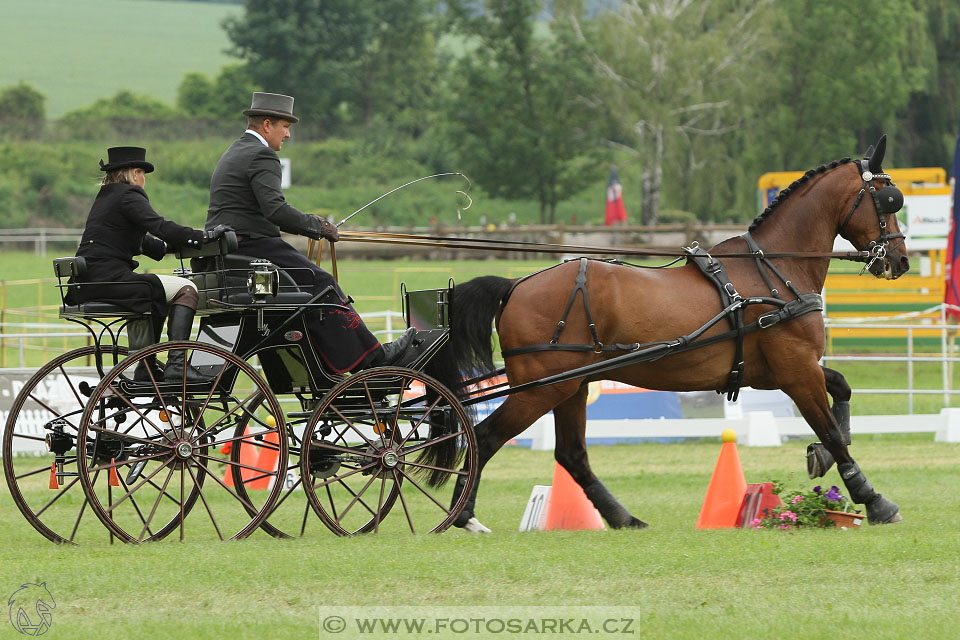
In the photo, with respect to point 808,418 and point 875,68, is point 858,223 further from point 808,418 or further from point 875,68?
point 875,68

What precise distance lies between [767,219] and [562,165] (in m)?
37.7

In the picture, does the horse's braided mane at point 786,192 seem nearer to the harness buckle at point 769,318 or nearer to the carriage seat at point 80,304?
the harness buckle at point 769,318

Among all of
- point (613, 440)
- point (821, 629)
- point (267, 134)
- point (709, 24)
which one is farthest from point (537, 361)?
point (709, 24)

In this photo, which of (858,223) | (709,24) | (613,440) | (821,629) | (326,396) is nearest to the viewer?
(821,629)

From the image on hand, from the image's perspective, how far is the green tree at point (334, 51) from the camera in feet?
190

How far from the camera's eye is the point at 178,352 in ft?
22.5

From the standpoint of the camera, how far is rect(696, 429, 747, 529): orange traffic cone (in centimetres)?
807

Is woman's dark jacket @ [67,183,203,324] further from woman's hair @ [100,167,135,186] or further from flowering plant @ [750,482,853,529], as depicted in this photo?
flowering plant @ [750,482,853,529]

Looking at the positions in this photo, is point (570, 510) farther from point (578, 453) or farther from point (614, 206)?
point (614, 206)

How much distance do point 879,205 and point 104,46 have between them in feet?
298

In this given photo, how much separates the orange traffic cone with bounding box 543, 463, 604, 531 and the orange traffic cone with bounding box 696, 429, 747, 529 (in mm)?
681

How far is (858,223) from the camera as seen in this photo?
8.27 m

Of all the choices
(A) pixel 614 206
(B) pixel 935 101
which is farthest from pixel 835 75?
(A) pixel 614 206

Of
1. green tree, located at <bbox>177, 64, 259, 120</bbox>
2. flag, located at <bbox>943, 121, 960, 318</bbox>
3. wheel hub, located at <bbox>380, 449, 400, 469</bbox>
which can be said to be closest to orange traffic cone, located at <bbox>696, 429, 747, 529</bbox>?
wheel hub, located at <bbox>380, 449, 400, 469</bbox>
